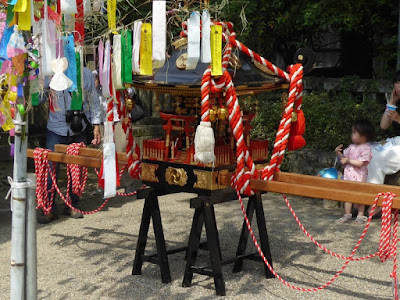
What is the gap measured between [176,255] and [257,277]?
0.83m

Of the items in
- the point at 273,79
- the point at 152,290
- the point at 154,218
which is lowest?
the point at 152,290

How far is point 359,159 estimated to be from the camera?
7203mm

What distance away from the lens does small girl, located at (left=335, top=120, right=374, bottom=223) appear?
720cm

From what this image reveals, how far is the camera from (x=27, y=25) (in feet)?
11.2

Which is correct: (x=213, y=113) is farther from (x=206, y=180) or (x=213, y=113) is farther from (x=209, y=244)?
(x=209, y=244)

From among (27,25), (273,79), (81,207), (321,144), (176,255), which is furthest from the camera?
(321,144)

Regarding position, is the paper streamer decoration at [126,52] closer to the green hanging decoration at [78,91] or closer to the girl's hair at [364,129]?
the green hanging decoration at [78,91]

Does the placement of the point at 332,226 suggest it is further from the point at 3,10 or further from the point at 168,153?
the point at 3,10

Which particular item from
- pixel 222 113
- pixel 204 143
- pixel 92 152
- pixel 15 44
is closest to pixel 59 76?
pixel 15 44

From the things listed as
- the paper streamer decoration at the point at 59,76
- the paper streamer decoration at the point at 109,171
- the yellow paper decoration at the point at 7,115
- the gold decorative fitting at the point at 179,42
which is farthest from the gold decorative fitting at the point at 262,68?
the yellow paper decoration at the point at 7,115

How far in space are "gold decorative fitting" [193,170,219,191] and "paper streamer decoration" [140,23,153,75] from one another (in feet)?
3.39

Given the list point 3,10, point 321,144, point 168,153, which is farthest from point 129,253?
Result: point 321,144

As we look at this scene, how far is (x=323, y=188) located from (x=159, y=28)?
56.5 inches

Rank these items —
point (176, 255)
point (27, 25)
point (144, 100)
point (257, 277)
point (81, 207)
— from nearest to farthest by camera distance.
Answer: point (27, 25)
point (257, 277)
point (176, 255)
point (81, 207)
point (144, 100)
